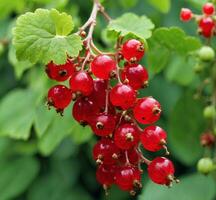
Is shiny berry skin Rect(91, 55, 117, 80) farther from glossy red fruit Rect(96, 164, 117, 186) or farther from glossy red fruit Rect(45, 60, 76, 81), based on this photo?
glossy red fruit Rect(96, 164, 117, 186)

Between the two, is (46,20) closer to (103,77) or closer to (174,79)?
(103,77)

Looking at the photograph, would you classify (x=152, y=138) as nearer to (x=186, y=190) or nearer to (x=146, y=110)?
(x=146, y=110)

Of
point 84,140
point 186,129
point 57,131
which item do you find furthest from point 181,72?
point 57,131

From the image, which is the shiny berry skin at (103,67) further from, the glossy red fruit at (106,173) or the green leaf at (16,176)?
the green leaf at (16,176)

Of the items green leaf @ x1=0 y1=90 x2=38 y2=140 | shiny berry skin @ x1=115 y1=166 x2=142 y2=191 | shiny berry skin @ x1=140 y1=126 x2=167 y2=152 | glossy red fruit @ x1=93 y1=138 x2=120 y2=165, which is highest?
shiny berry skin @ x1=140 y1=126 x2=167 y2=152

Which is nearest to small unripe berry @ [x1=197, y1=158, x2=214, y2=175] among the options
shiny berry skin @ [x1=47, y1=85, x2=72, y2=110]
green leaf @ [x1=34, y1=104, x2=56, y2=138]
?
green leaf @ [x1=34, y1=104, x2=56, y2=138]
